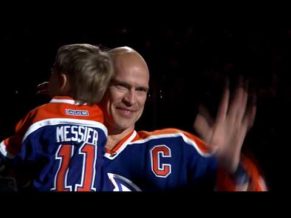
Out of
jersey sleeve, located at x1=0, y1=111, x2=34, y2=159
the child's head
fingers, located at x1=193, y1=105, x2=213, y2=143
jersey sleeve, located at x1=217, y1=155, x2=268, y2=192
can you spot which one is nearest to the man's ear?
the child's head

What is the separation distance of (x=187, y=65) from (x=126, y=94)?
0.21m

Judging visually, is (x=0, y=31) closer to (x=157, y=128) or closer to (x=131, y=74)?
(x=131, y=74)

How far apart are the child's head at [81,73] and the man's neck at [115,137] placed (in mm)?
116

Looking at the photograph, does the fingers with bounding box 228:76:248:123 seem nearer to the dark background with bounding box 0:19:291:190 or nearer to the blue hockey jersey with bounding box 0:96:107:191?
the dark background with bounding box 0:19:291:190

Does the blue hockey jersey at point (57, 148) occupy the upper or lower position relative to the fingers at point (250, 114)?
lower

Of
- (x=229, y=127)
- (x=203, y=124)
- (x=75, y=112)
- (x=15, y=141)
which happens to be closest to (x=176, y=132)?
(x=203, y=124)

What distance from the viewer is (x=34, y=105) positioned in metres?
1.59

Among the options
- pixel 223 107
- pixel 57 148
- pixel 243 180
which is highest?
pixel 223 107

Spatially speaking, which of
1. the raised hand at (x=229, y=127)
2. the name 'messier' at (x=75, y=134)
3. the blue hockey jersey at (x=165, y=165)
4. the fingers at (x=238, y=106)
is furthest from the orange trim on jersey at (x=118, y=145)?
the fingers at (x=238, y=106)

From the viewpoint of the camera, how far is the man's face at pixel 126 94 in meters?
1.65

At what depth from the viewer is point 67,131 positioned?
5.06 ft

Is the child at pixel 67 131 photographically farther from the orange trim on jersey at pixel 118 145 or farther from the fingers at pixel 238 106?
the fingers at pixel 238 106

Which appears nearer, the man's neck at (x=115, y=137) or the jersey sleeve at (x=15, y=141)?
the jersey sleeve at (x=15, y=141)

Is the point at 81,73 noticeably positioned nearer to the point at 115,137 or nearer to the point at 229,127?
the point at 115,137
